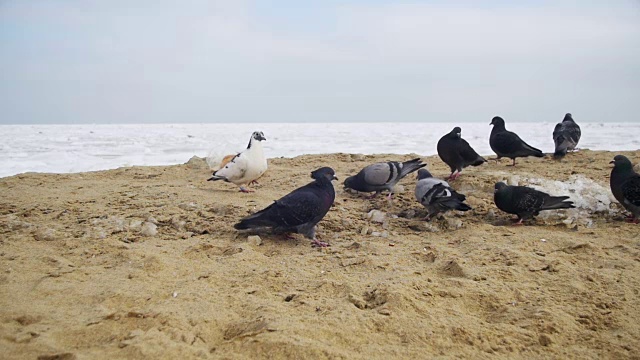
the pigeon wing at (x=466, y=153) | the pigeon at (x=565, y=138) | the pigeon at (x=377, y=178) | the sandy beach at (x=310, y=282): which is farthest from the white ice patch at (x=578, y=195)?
the pigeon at (x=565, y=138)

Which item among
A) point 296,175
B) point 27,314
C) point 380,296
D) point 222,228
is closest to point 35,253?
point 27,314

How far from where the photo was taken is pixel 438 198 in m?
4.89

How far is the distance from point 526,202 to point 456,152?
1.88 meters

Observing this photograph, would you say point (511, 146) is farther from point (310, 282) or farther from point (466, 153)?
point (310, 282)

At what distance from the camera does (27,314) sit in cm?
258

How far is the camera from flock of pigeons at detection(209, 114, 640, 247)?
4.32 meters

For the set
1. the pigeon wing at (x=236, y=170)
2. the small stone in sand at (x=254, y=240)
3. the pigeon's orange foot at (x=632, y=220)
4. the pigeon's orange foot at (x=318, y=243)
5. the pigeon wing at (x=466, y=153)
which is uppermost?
the pigeon wing at (x=466, y=153)

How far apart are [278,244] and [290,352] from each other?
203 centimetres

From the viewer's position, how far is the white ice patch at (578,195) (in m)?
5.20

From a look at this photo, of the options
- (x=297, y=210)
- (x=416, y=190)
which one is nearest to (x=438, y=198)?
(x=416, y=190)

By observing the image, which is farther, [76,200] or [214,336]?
[76,200]

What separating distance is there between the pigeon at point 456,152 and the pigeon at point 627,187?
1.87 meters

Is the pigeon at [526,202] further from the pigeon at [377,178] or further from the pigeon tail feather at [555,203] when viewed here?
the pigeon at [377,178]

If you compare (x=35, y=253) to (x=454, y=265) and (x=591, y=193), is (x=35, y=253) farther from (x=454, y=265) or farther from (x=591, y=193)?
(x=591, y=193)
